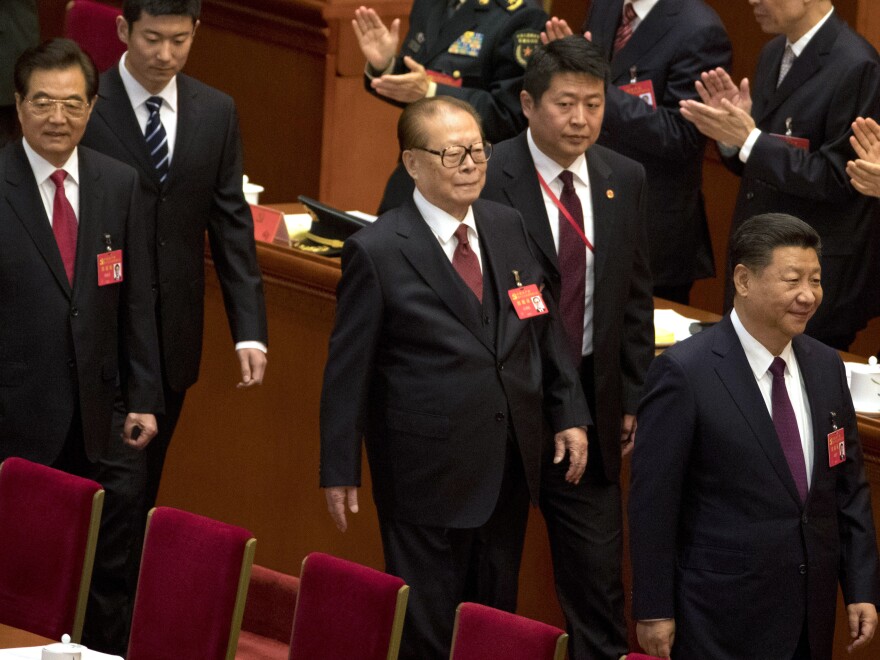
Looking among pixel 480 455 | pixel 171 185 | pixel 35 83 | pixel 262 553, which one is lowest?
pixel 262 553

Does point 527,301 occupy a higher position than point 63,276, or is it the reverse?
point 527,301

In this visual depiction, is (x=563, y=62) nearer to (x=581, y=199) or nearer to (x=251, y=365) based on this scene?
(x=581, y=199)

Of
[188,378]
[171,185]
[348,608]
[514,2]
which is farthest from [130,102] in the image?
[348,608]

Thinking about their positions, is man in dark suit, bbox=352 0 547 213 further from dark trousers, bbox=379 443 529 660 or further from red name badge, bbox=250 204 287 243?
dark trousers, bbox=379 443 529 660

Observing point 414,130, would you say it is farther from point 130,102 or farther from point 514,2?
point 514,2

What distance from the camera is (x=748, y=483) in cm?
366

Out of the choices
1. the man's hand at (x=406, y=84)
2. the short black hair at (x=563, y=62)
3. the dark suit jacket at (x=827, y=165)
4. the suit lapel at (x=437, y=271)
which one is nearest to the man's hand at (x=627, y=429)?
the suit lapel at (x=437, y=271)

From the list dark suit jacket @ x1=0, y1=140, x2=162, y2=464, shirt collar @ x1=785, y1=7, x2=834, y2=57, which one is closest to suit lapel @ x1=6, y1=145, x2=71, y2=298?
dark suit jacket @ x1=0, y1=140, x2=162, y2=464

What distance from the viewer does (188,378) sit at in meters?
4.80

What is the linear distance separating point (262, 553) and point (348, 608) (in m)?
1.93

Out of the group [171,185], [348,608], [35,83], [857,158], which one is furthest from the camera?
[857,158]

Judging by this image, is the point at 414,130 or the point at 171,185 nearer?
the point at 414,130

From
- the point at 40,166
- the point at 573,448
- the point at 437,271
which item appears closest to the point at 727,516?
the point at 573,448

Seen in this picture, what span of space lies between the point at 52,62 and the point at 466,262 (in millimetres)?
1141
